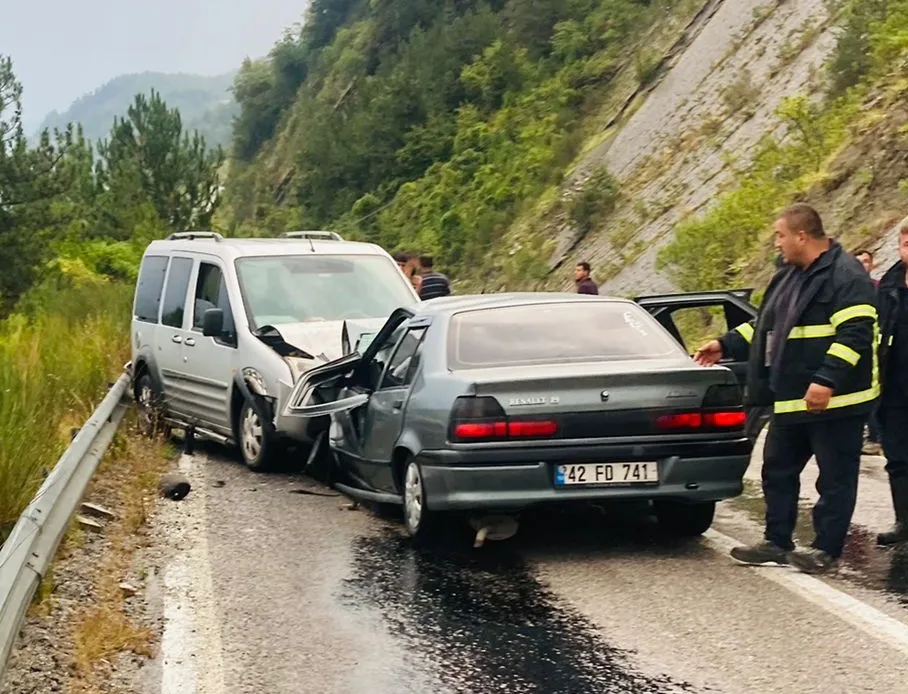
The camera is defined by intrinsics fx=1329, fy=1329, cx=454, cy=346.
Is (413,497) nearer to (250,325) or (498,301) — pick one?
(498,301)

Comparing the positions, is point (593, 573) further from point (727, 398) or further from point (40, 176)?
point (40, 176)

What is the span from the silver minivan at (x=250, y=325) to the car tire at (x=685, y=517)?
10.6 feet

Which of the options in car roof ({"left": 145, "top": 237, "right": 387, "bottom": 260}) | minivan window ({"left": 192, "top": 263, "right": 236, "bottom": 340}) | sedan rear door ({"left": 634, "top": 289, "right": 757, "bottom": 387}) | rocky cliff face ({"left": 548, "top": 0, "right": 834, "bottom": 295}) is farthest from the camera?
rocky cliff face ({"left": 548, "top": 0, "right": 834, "bottom": 295})

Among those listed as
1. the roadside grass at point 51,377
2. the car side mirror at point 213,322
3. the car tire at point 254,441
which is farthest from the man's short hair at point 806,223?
the car side mirror at point 213,322

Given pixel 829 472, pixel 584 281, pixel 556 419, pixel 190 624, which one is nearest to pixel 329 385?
pixel 556 419

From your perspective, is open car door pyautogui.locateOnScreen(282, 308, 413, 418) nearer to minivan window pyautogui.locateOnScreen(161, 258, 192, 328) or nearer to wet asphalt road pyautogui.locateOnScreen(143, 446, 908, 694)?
wet asphalt road pyautogui.locateOnScreen(143, 446, 908, 694)

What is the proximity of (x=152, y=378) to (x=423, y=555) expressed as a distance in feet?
22.3

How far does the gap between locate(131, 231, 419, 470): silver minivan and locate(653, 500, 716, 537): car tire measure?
3223 millimetres

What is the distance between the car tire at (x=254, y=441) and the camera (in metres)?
10.5

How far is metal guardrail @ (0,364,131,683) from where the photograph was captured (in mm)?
4918

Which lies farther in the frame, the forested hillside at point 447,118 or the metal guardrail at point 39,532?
the forested hillside at point 447,118

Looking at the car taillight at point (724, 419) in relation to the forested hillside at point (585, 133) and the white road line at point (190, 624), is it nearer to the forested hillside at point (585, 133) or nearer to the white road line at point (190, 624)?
the white road line at point (190, 624)

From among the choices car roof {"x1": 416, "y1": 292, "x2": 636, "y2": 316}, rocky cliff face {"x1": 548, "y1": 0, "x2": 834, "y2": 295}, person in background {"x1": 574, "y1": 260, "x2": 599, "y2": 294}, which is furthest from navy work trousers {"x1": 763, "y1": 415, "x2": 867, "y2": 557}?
rocky cliff face {"x1": 548, "y1": 0, "x2": 834, "y2": 295}

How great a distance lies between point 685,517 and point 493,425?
144cm
